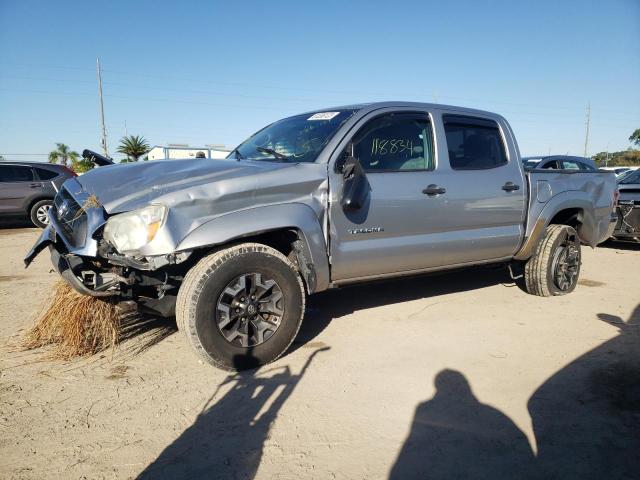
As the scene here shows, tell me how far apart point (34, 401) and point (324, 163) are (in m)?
2.45

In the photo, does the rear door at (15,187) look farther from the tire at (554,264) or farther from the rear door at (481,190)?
the tire at (554,264)

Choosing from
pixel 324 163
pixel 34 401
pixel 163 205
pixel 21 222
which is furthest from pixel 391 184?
pixel 21 222

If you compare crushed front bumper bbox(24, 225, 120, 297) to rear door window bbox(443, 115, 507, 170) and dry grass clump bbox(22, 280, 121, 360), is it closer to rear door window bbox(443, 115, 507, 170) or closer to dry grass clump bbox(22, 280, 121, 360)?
dry grass clump bbox(22, 280, 121, 360)

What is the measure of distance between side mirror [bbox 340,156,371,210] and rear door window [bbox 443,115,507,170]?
1.19 metres

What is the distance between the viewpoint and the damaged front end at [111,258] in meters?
2.84

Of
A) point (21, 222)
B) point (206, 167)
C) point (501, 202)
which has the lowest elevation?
point (21, 222)

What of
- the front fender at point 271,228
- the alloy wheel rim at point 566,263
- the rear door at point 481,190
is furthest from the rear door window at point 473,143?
the front fender at point 271,228

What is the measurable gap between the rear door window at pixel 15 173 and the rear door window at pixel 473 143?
1083cm

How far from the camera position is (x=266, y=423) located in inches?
100.0

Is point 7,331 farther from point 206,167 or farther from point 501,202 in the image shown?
point 501,202

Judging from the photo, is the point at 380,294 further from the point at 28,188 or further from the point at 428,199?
the point at 28,188

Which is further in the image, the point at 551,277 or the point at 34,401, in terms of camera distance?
the point at 551,277

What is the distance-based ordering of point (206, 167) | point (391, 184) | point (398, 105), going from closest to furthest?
point (206, 167), point (391, 184), point (398, 105)

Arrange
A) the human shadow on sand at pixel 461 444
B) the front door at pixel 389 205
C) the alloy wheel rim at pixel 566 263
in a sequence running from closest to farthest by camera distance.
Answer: the human shadow on sand at pixel 461 444 < the front door at pixel 389 205 < the alloy wheel rim at pixel 566 263
